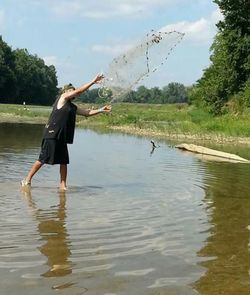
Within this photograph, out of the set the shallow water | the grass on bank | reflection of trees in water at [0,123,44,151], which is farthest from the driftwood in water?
the grass on bank

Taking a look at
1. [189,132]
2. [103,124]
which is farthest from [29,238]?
[103,124]

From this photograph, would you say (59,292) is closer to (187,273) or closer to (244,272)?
(187,273)

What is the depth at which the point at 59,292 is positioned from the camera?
3994mm

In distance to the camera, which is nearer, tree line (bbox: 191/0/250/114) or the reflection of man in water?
the reflection of man in water

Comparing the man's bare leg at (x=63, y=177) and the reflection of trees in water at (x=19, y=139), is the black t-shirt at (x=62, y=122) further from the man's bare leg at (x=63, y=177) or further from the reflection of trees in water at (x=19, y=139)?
the reflection of trees in water at (x=19, y=139)

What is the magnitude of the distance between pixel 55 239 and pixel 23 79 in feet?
329

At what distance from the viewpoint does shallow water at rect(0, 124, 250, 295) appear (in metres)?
4.32

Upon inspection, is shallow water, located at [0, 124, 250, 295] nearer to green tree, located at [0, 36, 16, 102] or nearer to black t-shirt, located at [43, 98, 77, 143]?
black t-shirt, located at [43, 98, 77, 143]

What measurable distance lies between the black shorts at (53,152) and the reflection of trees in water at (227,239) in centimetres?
246

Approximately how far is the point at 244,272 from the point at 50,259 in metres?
1.71

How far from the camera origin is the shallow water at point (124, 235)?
4316mm

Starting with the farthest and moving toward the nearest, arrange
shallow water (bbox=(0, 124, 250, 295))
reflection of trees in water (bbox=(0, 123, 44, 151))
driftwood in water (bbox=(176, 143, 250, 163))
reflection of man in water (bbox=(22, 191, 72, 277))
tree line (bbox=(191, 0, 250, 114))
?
tree line (bbox=(191, 0, 250, 114)) → reflection of trees in water (bbox=(0, 123, 44, 151)) → driftwood in water (bbox=(176, 143, 250, 163)) → reflection of man in water (bbox=(22, 191, 72, 277)) → shallow water (bbox=(0, 124, 250, 295))

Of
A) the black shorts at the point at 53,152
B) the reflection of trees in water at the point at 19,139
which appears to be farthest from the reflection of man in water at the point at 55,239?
the reflection of trees in water at the point at 19,139

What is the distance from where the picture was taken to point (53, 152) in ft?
29.2
